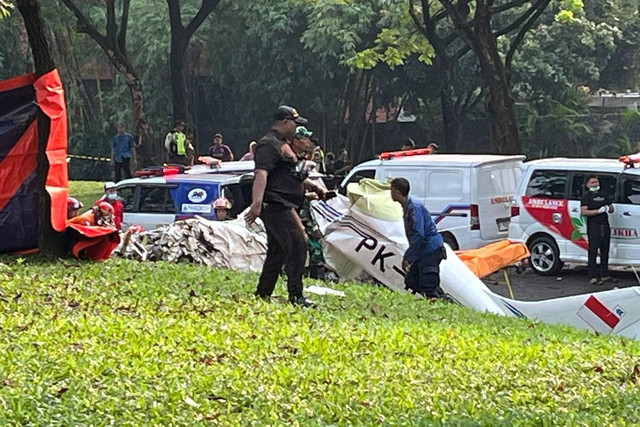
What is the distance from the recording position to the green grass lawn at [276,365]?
244 inches

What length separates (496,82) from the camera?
2341cm

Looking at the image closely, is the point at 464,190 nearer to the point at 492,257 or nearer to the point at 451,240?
the point at 451,240

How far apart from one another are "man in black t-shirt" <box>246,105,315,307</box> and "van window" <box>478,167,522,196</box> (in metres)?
9.14

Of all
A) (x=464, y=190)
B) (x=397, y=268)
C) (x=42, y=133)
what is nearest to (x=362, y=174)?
(x=464, y=190)

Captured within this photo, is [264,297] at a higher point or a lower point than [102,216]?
lower

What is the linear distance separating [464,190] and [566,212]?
169 cm

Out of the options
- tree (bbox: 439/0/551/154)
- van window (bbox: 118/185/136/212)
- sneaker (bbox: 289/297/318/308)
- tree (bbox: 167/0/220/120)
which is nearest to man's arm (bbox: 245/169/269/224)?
sneaker (bbox: 289/297/318/308)

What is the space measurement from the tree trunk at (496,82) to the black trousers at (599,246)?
245 inches

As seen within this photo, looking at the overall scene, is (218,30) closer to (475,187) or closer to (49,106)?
(475,187)

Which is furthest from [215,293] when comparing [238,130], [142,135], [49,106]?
[238,130]

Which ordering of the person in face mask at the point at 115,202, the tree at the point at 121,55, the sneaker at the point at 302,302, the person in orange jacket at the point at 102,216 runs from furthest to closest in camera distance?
the tree at the point at 121,55, the person in face mask at the point at 115,202, the person in orange jacket at the point at 102,216, the sneaker at the point at 302,302

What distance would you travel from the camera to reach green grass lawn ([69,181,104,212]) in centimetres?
2804

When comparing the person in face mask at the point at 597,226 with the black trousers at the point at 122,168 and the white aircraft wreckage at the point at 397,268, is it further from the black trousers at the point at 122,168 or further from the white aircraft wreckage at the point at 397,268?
the black trousers at the point at 122,168

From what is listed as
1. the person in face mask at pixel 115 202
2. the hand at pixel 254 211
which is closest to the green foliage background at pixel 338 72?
the person in face mask at pixel 115 202
